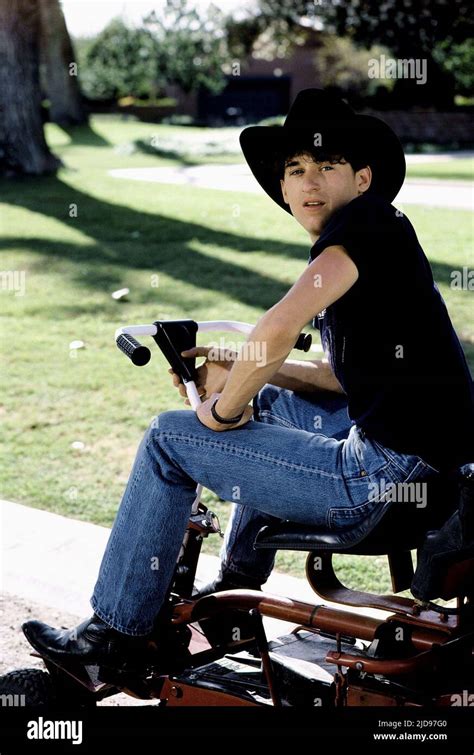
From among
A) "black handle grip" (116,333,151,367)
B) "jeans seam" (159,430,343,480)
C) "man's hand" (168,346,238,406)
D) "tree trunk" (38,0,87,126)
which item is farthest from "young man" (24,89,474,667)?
"tree trunk" (38,0,87,126)

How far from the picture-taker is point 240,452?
2.67 m

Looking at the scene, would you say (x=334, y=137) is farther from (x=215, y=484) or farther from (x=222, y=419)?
(x=215, y=484)

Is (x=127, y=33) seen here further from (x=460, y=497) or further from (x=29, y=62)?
(x=460, y=497)

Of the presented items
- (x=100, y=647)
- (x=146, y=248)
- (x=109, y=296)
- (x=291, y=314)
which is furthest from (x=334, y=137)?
(x=146, y=248)

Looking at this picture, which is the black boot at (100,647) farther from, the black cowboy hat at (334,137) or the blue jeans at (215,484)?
the black cowboy hat at (334,137)

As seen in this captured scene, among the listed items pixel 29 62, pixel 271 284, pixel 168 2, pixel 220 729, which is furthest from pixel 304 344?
pixel 168 2

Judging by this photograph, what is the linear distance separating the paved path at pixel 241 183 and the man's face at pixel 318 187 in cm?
1004

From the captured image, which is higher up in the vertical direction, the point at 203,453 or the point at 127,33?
the point at 127,33

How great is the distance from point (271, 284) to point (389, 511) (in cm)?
653

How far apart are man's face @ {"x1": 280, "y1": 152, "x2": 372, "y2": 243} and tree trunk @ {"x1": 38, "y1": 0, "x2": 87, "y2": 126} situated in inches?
976

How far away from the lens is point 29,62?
14531 mm

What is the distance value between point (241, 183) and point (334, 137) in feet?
44.2

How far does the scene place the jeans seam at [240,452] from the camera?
2641 millimetres

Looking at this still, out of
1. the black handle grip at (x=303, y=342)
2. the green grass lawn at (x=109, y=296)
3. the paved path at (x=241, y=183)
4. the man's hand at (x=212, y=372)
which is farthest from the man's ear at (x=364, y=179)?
the paved path at (x=241, y=183)
